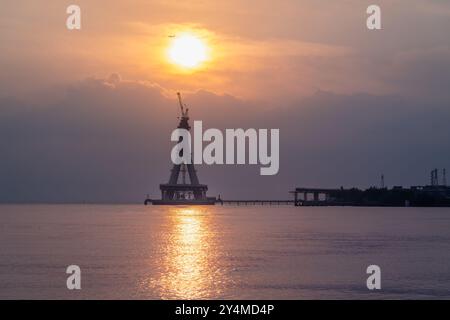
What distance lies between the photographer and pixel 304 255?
63.4 m

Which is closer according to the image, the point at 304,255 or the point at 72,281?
the point at 72,281

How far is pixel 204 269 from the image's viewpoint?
53.1 meters

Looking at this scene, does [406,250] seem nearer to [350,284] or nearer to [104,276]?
[350,284]

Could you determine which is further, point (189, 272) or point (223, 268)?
point (223, 268)

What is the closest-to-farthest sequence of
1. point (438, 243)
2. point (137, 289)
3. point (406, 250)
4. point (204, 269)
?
point (137, 289), point (204, 269), point (406, 250), point (438, 243)

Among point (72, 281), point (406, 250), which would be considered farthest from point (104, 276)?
point (406, 250)

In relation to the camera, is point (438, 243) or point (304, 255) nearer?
point (304, 255)

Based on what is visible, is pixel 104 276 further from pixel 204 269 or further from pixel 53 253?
pixel 53 253

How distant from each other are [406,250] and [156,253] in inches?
832
